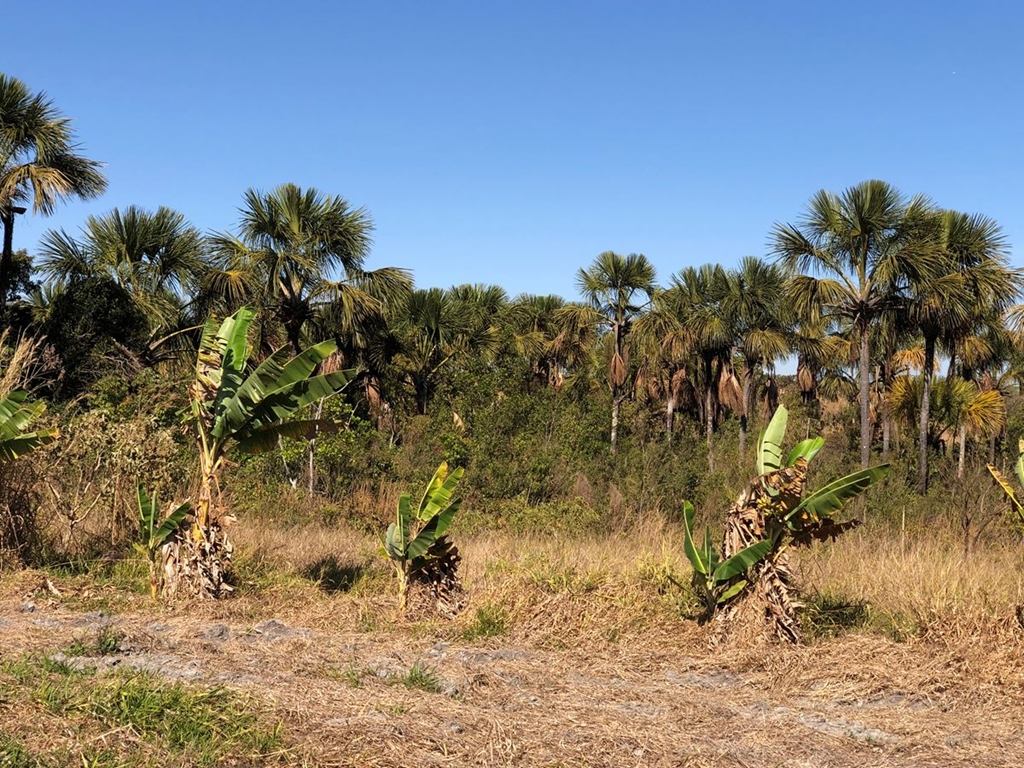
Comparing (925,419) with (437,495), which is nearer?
(437,495)

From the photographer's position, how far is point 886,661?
7.05 metres

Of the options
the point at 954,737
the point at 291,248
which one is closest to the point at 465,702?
the point at 954,737

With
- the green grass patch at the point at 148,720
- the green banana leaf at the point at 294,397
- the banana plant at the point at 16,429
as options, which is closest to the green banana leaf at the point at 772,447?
the green banana leaf at the point at 294,397

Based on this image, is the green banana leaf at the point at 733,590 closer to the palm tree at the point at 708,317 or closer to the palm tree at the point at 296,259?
the palm tree at the point at 296,259

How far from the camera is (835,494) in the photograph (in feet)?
25.1

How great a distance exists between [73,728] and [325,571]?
6.13 metres

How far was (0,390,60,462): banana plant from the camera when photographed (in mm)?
10117

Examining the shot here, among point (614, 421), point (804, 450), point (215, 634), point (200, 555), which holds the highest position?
point (614, 421)

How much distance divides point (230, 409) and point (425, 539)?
256 cm

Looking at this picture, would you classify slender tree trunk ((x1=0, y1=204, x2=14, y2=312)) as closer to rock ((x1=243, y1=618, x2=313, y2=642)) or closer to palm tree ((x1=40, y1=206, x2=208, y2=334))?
palm tree ((x1=40, y1=206, x2=208, y2=334))

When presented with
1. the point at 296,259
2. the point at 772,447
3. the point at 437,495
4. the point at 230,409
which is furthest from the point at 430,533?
the point at 296,259

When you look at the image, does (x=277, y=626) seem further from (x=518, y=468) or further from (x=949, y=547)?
(x=518, y=468)

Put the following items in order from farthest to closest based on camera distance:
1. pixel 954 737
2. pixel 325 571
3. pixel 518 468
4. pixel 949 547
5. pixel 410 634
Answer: pixel 518 468, pixel 949 547, pixel 325 571, pixel 410 634, pixel 954 737

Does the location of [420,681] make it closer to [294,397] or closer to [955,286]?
[294,397]
